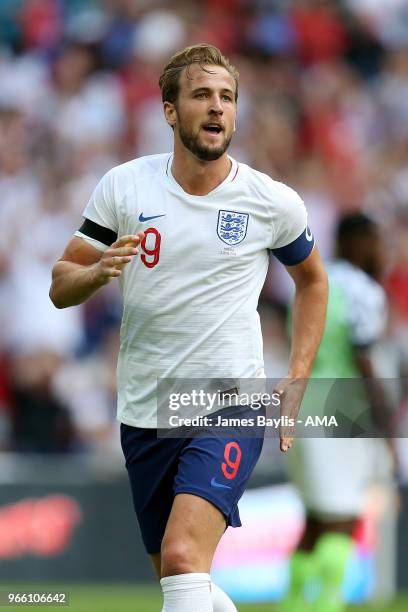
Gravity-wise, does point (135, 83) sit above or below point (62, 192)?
above

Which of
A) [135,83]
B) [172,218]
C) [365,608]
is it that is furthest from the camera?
[135,83]

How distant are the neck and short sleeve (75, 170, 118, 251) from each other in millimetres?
308

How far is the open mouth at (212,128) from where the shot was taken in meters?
5.56

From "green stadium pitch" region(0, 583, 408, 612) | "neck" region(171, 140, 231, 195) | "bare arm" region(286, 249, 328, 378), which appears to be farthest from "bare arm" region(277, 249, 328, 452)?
"green stadium pitch" region(0, 583, 408, 612)

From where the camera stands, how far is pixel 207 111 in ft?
18.2

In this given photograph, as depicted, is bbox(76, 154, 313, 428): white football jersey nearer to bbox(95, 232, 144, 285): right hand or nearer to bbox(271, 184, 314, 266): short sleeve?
bbox(271, 184, 314, 266): short sleeve

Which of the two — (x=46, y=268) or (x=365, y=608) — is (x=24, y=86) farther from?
(x=365, y=608)

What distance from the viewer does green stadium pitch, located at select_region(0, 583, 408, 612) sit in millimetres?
9102

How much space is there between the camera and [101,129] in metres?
13.1

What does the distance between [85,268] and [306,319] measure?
3.43ft

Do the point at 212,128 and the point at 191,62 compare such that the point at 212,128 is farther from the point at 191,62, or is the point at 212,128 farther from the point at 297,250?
the point at 297,250

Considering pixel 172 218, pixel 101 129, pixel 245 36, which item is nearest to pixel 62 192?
pixel 101 129

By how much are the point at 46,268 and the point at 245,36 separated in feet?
13.0

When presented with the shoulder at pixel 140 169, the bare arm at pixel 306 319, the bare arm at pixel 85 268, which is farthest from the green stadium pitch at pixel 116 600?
the shoulder at pixel 140 169
